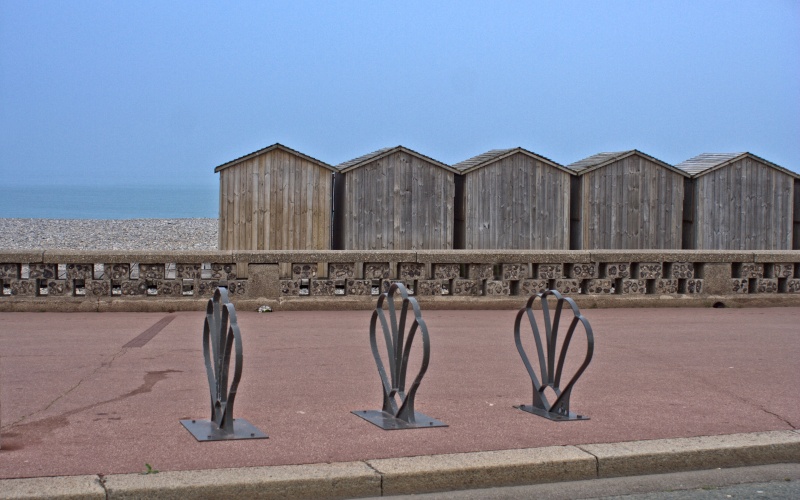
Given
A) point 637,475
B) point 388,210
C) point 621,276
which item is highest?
point 388,210

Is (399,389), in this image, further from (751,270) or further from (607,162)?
(607,162)

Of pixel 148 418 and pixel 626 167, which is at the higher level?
pixel 626 167

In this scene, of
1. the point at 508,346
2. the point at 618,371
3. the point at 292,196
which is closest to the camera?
the point at 618,371

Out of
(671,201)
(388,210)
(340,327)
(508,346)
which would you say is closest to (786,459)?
(508,346)

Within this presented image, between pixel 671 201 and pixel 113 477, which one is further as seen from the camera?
pixel 671 201

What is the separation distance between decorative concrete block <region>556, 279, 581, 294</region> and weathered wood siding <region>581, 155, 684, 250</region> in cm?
537

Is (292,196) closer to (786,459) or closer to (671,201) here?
(671,201)

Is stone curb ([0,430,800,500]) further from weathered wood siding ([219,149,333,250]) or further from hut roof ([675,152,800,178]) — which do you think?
hut roof ([675,152,800,178])

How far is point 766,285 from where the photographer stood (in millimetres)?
14930

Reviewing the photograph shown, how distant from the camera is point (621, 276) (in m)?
14.5

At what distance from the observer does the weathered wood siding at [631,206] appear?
19719 millimetres

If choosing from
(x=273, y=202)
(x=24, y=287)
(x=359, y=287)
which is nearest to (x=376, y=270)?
(x=359, y=287)

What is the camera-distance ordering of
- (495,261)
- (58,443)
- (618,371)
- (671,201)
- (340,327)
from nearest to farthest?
Result: (58,443) → (618,371) → (340,327) → (495,261) → (671,201)

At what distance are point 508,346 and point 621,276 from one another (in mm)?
4119
